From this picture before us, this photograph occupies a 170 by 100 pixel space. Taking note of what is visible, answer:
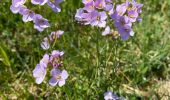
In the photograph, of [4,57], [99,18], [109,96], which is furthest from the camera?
[4,57]

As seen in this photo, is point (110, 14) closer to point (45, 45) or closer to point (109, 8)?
point (109, 8)

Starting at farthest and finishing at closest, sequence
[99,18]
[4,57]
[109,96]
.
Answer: [4,57] < [109,96] < [99,18]

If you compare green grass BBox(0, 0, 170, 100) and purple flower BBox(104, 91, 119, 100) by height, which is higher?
green grass BBox(0, 0, 170, 100)

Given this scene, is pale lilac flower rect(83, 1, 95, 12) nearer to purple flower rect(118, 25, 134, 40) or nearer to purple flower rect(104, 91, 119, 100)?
purple flower rect(118, 25, 134, 40)

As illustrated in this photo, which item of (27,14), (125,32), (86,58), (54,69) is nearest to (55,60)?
(54,69)

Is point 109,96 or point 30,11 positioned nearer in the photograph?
point 30,11

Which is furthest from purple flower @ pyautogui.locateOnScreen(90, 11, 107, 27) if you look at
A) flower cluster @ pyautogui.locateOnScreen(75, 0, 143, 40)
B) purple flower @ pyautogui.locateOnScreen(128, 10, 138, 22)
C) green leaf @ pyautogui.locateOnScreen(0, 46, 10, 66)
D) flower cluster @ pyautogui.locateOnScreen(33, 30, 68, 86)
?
green leaf @ pyautogui.locateOnScreen(0, 46, 10, 66)

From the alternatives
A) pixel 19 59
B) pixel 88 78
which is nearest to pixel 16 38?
pixel 19 59

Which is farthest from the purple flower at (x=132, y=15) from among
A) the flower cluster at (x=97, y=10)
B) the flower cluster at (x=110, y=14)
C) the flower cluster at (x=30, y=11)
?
the flower cluster at (x=30, y=11)
